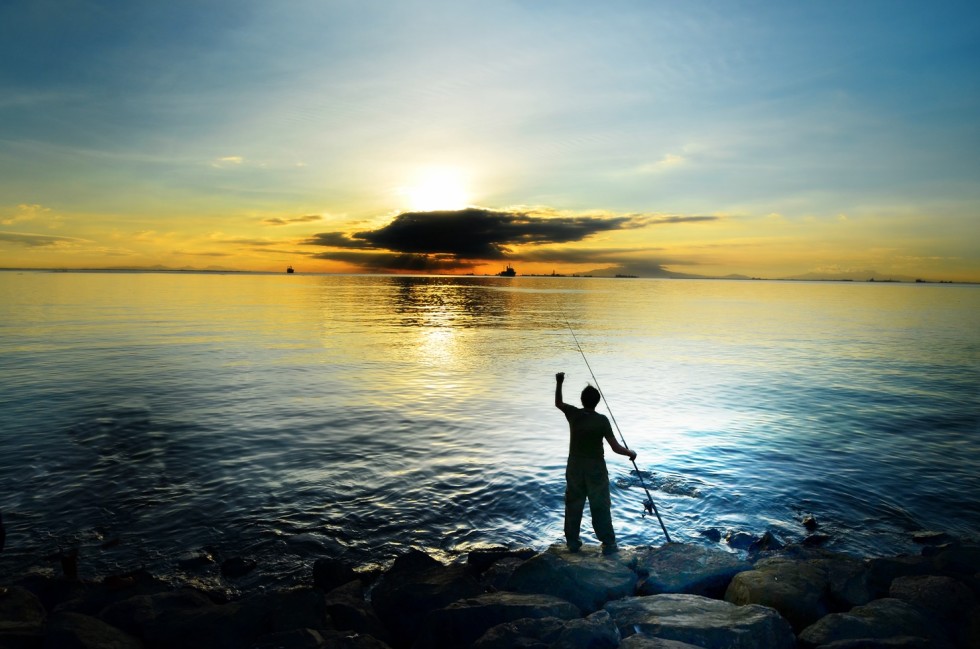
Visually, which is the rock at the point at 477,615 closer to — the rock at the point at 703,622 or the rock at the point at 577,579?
the rock at the point at 577,579

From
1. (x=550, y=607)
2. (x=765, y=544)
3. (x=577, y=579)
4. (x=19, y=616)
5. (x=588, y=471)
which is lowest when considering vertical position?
(x=765, y=544)

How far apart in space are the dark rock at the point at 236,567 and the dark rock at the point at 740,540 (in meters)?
9.03

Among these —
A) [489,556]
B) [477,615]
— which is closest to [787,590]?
[477,615]

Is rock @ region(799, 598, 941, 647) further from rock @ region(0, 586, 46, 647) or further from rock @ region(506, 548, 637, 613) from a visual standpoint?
rock @ region(0, 586, 46, 647)

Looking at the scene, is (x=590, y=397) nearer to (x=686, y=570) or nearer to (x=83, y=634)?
(x=686, y=570)

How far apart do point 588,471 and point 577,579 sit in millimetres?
1698

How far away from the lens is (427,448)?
16.3 metres

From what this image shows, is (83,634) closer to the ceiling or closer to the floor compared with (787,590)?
closer to the floor

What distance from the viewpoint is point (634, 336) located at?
1912 inches

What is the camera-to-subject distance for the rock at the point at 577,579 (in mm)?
7613

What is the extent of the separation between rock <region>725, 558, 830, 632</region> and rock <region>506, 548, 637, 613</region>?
1.51 meters

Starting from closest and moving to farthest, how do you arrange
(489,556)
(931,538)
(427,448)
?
(489,556), (931,538), (427,448)

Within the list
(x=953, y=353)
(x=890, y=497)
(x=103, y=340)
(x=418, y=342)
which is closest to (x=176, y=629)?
(x=890, y=497)

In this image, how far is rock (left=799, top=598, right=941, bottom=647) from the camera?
629cm
